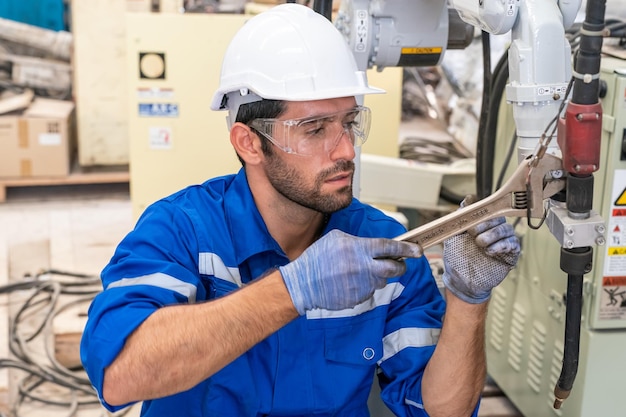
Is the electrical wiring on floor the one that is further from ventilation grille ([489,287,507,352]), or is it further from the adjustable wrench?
the adjustable wrench

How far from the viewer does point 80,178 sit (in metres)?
4.38

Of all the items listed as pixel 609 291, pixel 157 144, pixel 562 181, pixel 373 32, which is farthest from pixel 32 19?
pixel 562 181

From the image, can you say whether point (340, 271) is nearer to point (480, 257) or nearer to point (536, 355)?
point (480, 257)

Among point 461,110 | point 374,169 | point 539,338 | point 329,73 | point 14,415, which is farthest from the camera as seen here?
point 461,110

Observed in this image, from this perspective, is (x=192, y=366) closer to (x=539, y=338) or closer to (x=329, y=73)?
(x=329, y=73)

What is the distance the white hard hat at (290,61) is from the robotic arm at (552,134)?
25 centimetres

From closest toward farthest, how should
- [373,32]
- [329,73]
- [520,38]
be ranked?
[520,38]
[329,73]
[373,32]

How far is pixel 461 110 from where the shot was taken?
4.49 metres

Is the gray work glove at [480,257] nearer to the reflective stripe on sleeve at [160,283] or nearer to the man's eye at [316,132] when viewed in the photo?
the man's eye at [316,132]

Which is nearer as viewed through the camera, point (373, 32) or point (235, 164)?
point (373, 32)

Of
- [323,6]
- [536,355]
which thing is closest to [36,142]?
[323,6]

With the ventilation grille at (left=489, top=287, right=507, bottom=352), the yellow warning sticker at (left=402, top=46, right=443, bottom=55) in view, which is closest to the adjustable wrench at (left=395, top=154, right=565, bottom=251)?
the yellow warning sticker at (left=402, top=46, right=443, bottom=55)

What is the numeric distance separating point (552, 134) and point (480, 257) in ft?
0.90

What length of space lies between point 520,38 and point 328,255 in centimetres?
48
